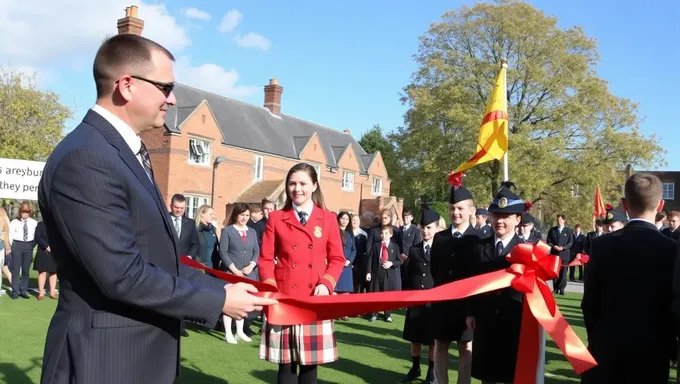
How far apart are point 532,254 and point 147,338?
8.23 ft

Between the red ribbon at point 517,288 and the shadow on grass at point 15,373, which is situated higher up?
the red ribbon at point 517,288

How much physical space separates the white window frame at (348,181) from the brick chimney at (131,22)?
69.9ft

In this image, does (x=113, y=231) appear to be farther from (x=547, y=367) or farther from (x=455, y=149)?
(x=455, y=149)

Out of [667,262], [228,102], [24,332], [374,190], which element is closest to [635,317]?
[667,262]

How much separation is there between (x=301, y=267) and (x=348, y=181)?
44.0 metres

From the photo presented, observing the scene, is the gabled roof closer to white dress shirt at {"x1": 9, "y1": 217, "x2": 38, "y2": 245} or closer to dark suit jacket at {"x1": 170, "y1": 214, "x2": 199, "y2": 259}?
white dress shirt at {"x1": 9, "y1": 217, "x2": 38, "y2": 245}

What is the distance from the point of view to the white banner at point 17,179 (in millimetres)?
12094

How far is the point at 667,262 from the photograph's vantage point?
13.2 feet

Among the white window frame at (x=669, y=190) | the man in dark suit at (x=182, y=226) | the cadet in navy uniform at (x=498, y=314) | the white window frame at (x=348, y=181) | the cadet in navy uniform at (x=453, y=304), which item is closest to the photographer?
the cadet in navy uniform at (x=498, y=314)

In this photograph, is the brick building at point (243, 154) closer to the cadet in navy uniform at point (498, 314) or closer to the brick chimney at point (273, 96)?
the brick chimney at point (273, 96)

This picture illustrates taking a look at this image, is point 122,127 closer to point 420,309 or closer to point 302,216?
point 302,216

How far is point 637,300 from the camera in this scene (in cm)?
407

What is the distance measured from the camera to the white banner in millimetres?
12094

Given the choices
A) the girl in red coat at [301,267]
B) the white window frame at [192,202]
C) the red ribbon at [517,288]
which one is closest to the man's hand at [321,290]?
the girl in red coat at [301,267]
